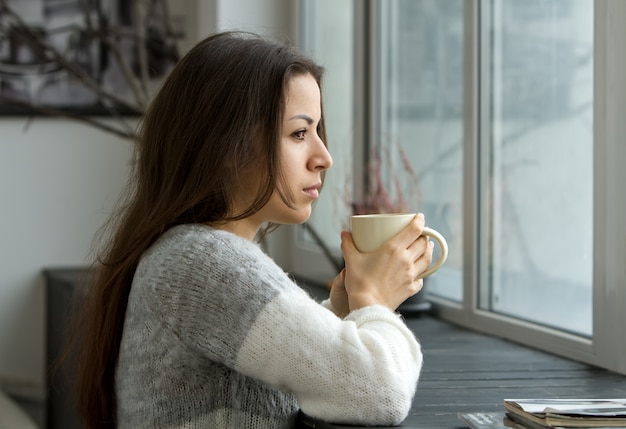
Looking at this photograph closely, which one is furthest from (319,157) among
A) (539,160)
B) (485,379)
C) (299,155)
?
(539,160)

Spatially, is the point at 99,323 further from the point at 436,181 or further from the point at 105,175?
the point at 105,175

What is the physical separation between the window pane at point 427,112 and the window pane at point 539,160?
0.15 m

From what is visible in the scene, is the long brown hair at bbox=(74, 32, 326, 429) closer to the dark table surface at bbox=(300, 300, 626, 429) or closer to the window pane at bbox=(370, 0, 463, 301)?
the dark table surface at bbox=(300, 300, 626, 429)

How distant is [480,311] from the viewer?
2213 millimetres

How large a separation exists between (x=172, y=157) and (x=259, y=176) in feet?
0.38

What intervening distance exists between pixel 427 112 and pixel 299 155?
4.08ft

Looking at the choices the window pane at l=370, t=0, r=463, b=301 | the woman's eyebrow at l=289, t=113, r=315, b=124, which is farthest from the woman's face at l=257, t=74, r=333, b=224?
the window pane at l=370, t=0, r=463, b=301

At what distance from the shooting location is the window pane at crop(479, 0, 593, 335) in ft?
6.00

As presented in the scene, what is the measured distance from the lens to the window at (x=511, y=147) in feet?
5.57

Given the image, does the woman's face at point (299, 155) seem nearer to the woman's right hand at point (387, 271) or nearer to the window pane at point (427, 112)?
the woman's right hand at point (387, 271)

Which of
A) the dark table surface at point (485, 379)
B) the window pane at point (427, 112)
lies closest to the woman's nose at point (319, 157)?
the dark table surface at point (485, 379)

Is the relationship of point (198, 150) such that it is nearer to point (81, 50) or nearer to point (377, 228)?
point (377, 228)

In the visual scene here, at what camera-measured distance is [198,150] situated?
1.29 m

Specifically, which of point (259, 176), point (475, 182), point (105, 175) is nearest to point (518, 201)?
point (475, 182)
